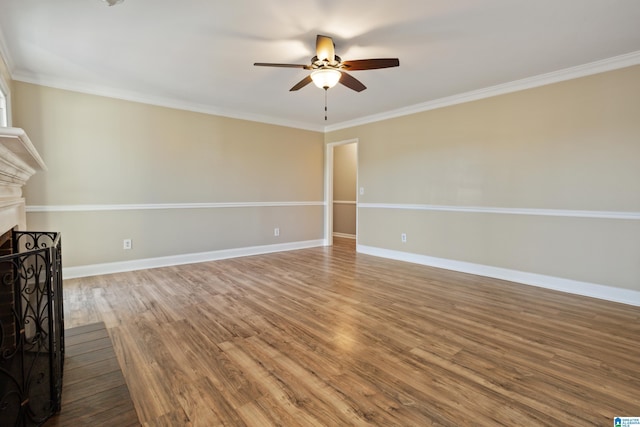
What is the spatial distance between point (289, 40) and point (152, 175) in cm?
287

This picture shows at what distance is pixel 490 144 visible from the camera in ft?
13.0

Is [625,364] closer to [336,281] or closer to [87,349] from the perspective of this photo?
[336,281]

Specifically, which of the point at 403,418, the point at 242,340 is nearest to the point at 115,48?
the point at 242,340

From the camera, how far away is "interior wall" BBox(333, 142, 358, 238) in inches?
297

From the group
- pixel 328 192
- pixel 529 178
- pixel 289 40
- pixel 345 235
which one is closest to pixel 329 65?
pixel 289 40

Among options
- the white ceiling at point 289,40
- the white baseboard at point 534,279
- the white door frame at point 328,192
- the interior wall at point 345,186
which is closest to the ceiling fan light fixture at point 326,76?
the white ceiling at point 289,40

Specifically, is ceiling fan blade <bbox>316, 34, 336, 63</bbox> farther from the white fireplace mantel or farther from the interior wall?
the interior wall

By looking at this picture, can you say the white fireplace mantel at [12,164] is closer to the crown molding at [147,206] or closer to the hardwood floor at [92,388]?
the hardwood floor at [92,388]

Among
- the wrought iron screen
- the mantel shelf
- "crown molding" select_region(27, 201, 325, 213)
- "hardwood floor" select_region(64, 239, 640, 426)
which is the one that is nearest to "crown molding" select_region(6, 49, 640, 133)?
"crown molding" select_region(27, 201, 325, 213)

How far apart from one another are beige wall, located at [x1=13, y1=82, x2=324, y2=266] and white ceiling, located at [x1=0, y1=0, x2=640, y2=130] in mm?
379

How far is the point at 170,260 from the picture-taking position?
448 cm

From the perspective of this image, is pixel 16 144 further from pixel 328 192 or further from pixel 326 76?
pixel 328 192

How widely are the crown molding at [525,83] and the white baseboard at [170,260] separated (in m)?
2.94

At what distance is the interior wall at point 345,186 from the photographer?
754cm
